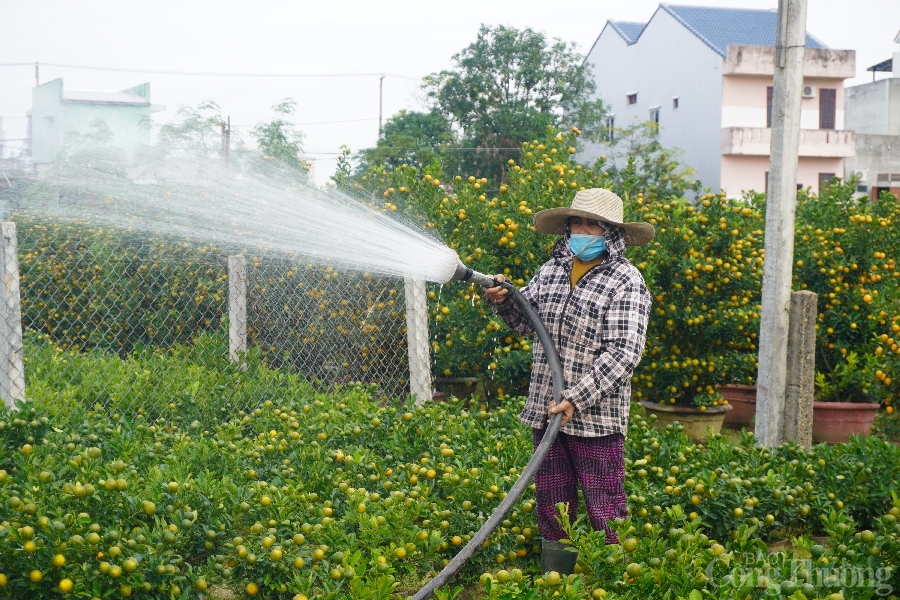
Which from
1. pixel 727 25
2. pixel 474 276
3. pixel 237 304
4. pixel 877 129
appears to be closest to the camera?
Answer: pixel 474 276

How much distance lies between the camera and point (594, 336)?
395cm

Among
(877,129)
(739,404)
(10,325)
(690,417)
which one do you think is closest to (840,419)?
(739,404)

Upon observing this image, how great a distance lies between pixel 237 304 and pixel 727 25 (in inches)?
1321

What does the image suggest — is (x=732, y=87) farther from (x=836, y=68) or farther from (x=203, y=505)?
(x=203, y=505)

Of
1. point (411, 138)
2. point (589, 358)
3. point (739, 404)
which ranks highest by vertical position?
point (411, 138)

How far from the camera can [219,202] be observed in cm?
812

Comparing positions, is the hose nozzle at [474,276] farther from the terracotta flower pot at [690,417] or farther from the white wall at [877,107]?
the white wall at [877,107]

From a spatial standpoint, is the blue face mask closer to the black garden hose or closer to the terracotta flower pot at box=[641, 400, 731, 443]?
the black garden hose

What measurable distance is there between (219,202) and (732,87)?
92.1ft

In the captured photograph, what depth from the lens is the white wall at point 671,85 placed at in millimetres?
32844

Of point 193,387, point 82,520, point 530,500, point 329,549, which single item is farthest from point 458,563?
point 193,387

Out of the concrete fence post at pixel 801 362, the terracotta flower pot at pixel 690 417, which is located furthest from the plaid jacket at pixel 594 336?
the terracotta flower pot at pixel 690 417

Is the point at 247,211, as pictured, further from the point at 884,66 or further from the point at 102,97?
the point at 884,66

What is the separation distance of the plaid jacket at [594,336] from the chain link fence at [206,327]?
237cm
